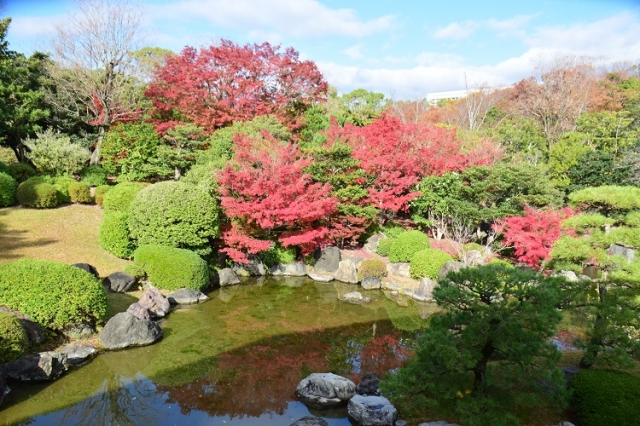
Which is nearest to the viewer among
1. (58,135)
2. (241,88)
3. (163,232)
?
(163,232)

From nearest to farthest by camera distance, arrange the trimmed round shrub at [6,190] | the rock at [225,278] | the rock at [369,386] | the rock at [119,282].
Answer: the rock at [369,386] < the rock at [119,282] < the rock at [225,278] < the trimmed round shrub at [6,190]

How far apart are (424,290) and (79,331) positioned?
31.0ft

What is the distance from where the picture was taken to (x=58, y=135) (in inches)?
718

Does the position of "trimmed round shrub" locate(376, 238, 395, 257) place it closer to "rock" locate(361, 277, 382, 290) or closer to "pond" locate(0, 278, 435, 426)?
"rock" locate(361, 277, 382, 290)

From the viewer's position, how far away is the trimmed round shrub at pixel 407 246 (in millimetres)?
14703

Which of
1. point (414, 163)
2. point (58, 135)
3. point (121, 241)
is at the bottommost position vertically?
point (121, 241)

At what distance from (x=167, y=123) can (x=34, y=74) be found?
680cm

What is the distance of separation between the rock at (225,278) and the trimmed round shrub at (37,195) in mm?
6909

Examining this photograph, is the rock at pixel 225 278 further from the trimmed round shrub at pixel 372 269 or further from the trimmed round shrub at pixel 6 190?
the trimmed round shrub at pixel 6 190

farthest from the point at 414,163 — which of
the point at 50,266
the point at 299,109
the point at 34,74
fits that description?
the point at 34,74

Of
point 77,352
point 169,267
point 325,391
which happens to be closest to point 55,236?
point 169,267

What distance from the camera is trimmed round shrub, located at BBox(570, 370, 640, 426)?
541cm

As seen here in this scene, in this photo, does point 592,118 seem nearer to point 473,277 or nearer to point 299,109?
point 299,109

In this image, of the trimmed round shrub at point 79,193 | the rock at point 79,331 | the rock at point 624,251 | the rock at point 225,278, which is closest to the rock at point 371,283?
the rock at point 225,278
